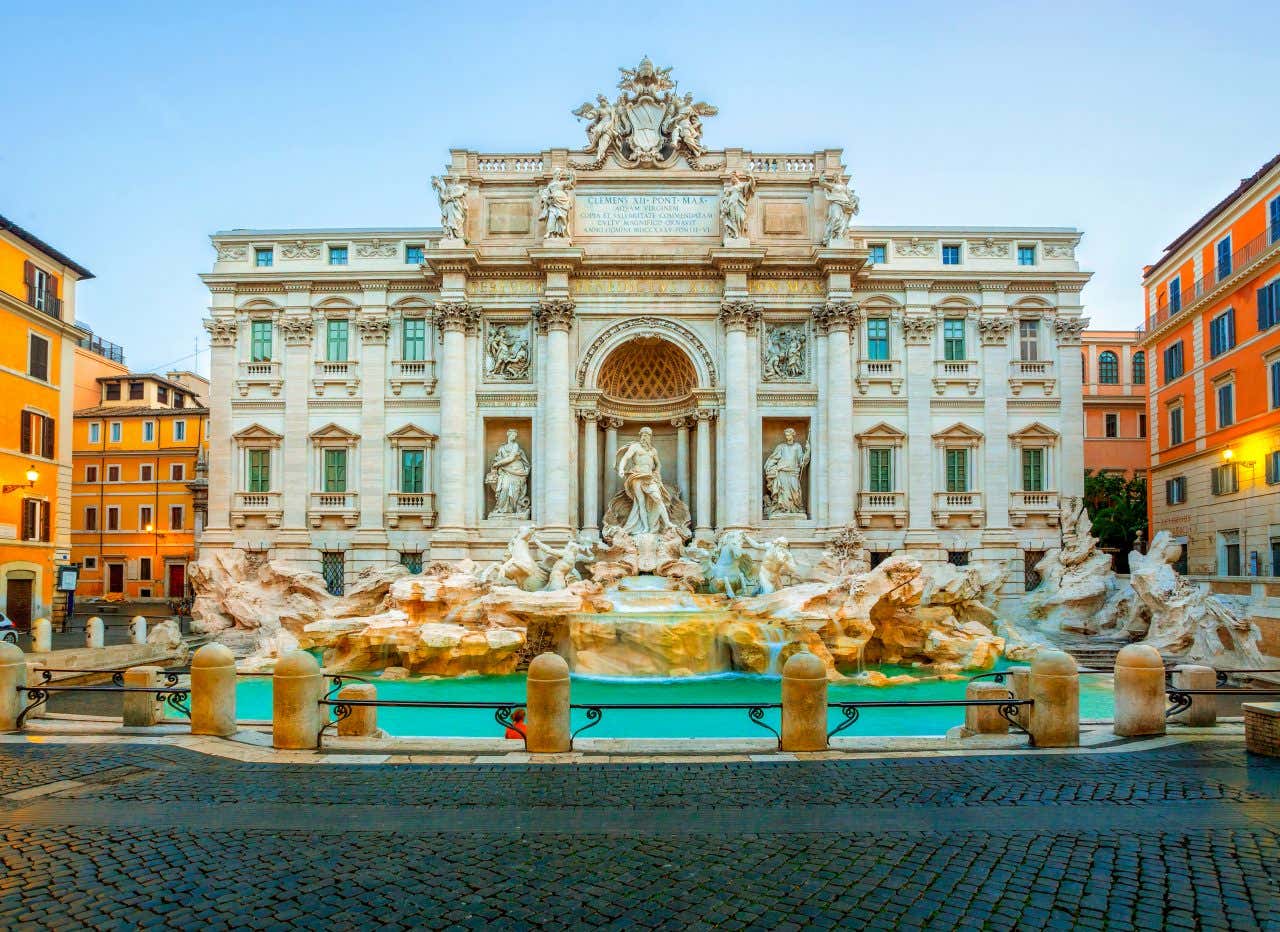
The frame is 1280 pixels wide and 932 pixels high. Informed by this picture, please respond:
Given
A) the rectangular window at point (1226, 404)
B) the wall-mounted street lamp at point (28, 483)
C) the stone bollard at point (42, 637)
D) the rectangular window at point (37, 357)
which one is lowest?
the stone bollard at point (42, 637)

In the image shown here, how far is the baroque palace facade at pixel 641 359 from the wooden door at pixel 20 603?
6079 millimetres

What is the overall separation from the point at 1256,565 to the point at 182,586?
5080 centimetres

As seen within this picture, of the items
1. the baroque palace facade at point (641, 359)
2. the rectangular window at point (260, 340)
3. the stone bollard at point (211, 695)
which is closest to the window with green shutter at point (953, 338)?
the baroque palace facade at point (641, 359)

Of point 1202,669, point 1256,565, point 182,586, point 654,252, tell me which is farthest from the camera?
point 182,586

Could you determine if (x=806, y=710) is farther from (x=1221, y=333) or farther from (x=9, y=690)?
(x=1221, y=333)

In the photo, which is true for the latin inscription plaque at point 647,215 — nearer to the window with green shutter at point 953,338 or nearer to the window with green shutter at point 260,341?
the window with green shutter at point 953,338

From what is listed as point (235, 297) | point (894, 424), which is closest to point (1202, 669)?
point (894, 424)

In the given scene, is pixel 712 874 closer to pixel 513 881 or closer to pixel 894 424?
pixel 513 881

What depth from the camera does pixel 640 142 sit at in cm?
3134

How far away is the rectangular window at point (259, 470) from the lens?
3191 cm

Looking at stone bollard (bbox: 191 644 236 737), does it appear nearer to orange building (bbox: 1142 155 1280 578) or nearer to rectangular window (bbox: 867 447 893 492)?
rectangular window (bbox: 867 447 893 492)

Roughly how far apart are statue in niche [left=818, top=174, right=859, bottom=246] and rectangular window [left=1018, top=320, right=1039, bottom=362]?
7.71 metres

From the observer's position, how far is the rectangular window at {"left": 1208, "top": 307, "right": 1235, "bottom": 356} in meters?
30.1

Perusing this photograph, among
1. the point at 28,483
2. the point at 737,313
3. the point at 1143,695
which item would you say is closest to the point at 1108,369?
the point at 737,313
